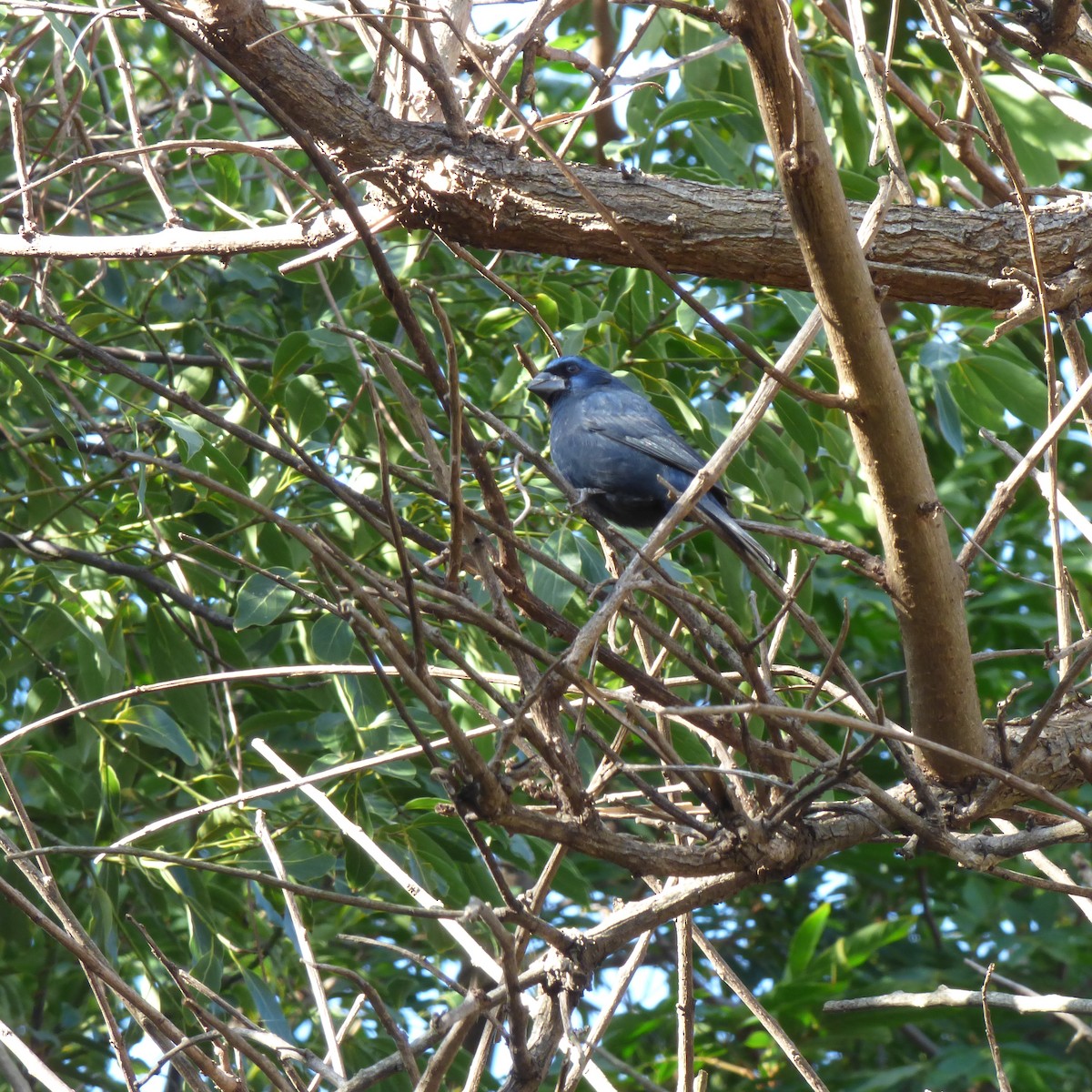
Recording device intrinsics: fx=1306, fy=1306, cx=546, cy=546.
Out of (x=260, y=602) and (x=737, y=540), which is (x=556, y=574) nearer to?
(x=737, y=540)

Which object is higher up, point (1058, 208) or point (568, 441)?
point (1058, 208)

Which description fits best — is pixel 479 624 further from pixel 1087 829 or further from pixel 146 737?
pixel 146 737

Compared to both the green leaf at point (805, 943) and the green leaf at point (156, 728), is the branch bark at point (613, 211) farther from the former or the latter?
the green leaf at point (805, 943)

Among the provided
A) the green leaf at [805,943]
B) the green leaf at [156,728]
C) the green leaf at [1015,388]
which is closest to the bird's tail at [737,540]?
the green leaf at [1015,388]

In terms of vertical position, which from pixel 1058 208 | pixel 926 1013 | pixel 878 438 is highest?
pixel 1058 208

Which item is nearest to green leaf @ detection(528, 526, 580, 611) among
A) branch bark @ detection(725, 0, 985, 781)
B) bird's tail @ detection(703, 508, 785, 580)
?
bird's tail @ detection(703, 508, 785, 580)

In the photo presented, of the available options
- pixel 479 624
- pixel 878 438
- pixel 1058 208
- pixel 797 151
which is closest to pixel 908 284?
pixel 1058 208

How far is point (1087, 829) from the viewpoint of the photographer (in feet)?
5.92

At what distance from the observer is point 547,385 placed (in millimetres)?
4391

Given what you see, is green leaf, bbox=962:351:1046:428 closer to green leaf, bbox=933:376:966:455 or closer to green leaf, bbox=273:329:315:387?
green leaf, bbox=933:376:966:455

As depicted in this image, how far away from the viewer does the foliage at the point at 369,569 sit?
3.26 m

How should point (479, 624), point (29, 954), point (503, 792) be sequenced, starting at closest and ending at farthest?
point (503, 792) < point (479, 624) < point (29, 954)

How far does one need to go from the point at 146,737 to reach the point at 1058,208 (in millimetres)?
2462

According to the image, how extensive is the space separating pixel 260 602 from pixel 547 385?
153cm
